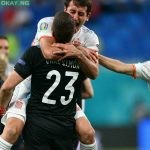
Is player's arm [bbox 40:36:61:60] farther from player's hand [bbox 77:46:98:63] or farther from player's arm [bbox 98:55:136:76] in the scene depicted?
player's arm [bbox 98:55:136:76]

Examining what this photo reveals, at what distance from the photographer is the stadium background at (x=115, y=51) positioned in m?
10.9

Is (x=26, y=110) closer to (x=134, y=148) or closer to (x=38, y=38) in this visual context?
(x=38, y=38)

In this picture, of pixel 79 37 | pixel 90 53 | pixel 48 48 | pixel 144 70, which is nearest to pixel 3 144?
pixel 48 48

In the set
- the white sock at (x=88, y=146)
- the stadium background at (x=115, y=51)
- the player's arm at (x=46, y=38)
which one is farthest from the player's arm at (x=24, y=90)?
the stadium background at (x=115, y=51)

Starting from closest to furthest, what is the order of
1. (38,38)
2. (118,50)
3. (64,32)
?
(64,32)
(38,38)
(118,50)

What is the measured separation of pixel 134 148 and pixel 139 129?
0.34 meters

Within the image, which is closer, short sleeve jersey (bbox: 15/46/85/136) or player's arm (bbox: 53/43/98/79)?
player's arm (bbox: 53/43/98/79)

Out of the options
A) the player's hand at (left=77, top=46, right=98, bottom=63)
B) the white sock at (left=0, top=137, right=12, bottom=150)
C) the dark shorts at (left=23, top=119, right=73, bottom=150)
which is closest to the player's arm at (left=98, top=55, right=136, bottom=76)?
the player's hand at (left=77, top=46, right=98, bottom=63)

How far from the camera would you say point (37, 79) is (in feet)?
18.1

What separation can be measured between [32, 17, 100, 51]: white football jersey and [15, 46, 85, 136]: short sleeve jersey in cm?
27

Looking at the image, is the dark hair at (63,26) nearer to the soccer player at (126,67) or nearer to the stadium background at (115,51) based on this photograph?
the soccer player at (126,67)

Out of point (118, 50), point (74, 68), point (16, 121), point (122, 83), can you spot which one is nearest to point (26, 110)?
point (16, 121)

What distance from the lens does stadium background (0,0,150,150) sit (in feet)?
35.6

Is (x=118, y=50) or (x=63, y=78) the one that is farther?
(x=118, y=50)
